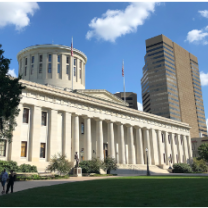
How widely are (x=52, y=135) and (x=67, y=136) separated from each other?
294cm

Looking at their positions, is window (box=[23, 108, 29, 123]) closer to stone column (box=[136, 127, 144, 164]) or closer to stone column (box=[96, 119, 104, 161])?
stone column (box=[96, 119, 104, 161])

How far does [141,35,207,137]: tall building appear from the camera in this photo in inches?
5438

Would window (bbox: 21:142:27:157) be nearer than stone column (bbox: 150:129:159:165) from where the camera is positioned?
Yes

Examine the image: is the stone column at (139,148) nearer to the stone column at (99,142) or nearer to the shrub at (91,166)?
the stone column at (99,142)

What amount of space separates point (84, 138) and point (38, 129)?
33.8ft

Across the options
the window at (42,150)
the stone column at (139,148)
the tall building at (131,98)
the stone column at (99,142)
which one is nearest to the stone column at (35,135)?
the window at (42,150)

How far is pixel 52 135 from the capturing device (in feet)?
126

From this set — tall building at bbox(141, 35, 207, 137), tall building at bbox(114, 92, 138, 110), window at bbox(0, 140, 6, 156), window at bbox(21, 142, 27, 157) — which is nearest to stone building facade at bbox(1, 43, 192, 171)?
window at bbox(21, 142, 27, 157)

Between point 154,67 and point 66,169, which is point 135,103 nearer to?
point 154,67

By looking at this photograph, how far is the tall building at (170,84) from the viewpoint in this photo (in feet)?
453

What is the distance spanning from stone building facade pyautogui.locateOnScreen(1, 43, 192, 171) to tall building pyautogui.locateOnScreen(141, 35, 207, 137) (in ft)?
247

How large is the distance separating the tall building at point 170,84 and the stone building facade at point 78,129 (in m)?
75.4

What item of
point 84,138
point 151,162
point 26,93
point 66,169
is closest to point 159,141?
point 151,162

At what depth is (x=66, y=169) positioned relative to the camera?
33.6 metres
